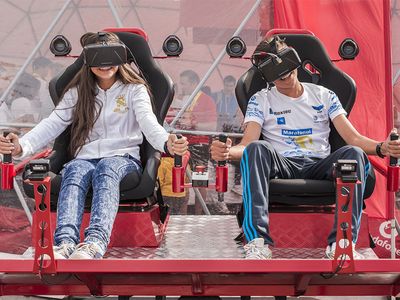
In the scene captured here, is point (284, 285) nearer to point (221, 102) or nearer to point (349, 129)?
point (349, 129)

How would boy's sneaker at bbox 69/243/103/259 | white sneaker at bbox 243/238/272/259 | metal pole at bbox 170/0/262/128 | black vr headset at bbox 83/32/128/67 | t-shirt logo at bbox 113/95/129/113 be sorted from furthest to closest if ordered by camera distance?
metal pole at bbox 170/0/262/128, t-shirt logo at bbox 113/95/129/113, black vr headset at bbox 83/32/128/67, white sneaker at bbox 243/238/272/259, boy's sneaker at bbox 69/243/103/259

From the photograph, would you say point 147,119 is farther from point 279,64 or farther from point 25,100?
point 25,100

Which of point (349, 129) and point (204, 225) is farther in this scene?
point (204, 225)

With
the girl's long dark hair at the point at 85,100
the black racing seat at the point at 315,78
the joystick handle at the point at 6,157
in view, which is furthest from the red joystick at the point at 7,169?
the black racing seat at the point at 315,78

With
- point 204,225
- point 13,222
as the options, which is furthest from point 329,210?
point 13,222

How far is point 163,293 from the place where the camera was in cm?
345

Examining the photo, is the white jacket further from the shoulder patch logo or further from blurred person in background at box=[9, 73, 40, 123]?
blurred person in background at box=[9, 73, 40, 123]

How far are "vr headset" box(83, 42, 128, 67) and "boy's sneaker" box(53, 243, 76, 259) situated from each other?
3.42ft

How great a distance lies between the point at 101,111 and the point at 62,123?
234 mm

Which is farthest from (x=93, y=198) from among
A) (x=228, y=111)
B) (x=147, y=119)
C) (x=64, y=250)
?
(x=228, y=111)

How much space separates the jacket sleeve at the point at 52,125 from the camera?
3.87m

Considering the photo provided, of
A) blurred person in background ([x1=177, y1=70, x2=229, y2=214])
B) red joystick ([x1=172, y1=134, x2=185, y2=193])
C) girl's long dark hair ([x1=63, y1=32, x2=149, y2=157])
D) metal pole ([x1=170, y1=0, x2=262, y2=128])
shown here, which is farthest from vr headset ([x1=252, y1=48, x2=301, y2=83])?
blurred person in background ([x1=177, y1=70, x2=229, y2=214])

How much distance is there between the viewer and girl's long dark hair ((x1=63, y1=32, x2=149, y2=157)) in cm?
404

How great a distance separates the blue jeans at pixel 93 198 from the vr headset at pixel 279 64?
0.86 meters
